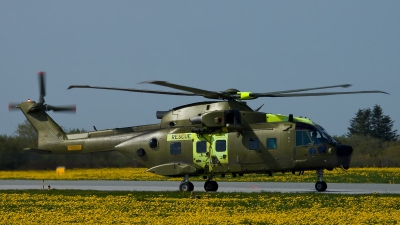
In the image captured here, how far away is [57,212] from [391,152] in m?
61.6

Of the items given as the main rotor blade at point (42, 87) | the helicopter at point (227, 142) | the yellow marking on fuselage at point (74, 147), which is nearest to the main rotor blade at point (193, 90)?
the helicopter at point (227, 142)

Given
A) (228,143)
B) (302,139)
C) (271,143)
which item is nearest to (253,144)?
(271,143)

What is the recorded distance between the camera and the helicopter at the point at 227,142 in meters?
31.6

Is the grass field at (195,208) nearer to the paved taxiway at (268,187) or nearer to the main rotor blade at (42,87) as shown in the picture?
the paved taxiway at (268,187)

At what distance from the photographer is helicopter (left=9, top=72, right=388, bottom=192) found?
3158cm

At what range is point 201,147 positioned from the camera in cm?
3316

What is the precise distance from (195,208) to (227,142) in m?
7.79

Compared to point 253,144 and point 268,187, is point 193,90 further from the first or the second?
point 268,187

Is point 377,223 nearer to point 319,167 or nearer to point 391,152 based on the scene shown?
point 319,167

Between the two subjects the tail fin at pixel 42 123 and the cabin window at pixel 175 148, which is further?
the tail fin at pixel 42 123

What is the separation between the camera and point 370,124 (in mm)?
114438

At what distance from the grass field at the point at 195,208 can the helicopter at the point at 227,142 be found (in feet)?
6.07

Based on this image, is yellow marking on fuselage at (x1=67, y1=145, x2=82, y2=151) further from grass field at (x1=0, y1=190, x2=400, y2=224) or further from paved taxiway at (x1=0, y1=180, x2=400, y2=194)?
grass field at (x1=0, y1=190, x2=400, y2=224)

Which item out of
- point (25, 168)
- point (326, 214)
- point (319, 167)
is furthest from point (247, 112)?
point (25, 168)
